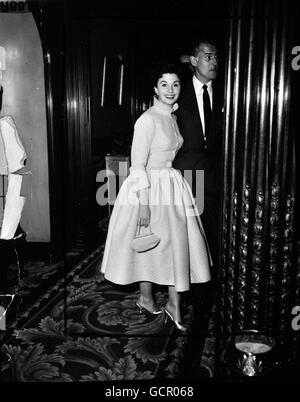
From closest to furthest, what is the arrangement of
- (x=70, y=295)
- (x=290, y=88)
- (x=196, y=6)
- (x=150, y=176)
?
(x=290, y=88) → (x=150, y=176) → (x=70, y=295) → (x=196, y=6)

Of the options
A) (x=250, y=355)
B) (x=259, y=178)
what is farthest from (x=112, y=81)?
(x=250, y=355)

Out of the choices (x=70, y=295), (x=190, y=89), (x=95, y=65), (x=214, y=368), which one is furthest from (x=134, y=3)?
(x=214, y=368)

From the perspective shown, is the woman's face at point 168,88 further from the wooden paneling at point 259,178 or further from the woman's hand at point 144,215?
the wooden paneling at point 259,178

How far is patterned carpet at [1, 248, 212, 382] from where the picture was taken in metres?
2.01

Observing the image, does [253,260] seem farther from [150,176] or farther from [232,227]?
[150,176]

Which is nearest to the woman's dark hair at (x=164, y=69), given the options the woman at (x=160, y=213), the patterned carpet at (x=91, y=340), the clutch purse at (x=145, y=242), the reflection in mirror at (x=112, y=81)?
the woman at (x=160, y=213)

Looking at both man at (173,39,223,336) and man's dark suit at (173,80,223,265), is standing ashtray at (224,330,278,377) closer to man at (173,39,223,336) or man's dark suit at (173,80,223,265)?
man at (173,39,223,336)

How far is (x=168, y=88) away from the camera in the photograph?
228 cm

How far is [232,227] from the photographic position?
1.70 m

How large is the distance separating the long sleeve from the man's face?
42 centimetres

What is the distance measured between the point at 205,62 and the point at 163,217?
914 millimetres

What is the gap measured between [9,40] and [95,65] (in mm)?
1423

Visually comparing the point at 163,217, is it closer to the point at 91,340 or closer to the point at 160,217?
the point at 160,217

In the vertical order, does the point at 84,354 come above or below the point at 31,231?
below
